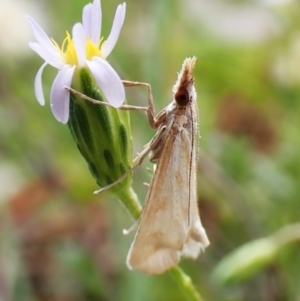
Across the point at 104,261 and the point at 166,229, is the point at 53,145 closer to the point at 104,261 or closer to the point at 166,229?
the point at 104,261

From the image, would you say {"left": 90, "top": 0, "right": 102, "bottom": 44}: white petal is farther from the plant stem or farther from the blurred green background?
the blurred green background

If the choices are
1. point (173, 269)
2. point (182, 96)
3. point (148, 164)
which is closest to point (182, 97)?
point (182, 96)

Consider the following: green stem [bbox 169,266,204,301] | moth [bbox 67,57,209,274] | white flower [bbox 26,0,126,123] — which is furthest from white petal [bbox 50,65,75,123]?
green stem [bbox 169,266,204,301]

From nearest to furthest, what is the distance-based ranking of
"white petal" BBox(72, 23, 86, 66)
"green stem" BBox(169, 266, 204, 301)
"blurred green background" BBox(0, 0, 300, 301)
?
"white petal" BBox(72, 23, 86, 66) < "green stem" BBox(169, 266, 204, 301) < "blurred green background" BBox(0, 0, 300, 301)

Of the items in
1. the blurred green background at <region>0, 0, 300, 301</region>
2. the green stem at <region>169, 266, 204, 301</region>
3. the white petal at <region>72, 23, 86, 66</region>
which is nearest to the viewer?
the white petal at <region>72, 23, 86, 66</region>

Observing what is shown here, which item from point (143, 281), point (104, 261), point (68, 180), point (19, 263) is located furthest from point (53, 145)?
point (143, 281)

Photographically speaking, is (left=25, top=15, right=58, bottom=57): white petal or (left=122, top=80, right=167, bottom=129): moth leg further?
(left=122, top=80, right=167, bottom=129): moth leg
